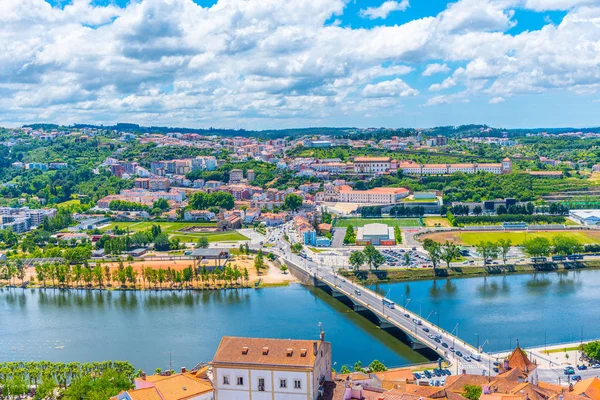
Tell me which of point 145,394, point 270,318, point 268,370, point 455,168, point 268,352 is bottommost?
point 270,318

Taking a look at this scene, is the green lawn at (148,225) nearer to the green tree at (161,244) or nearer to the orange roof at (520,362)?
the green tree at (161,244)

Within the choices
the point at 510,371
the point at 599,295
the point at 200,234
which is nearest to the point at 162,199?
the point at 200,234

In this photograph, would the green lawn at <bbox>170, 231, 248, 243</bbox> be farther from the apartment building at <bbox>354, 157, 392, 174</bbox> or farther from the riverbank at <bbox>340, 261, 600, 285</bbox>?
the apartment building at <bbox>354, 157, 392, 174</bbox>

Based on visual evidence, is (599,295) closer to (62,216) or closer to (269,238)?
(269,238)

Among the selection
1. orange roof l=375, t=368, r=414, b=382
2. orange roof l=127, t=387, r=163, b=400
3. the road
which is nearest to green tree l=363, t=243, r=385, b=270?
the road

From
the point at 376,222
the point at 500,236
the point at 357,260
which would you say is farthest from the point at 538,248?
the point at 376,222

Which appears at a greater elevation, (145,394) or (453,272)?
(145,394)

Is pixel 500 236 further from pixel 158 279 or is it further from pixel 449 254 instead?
pixel 158 279
